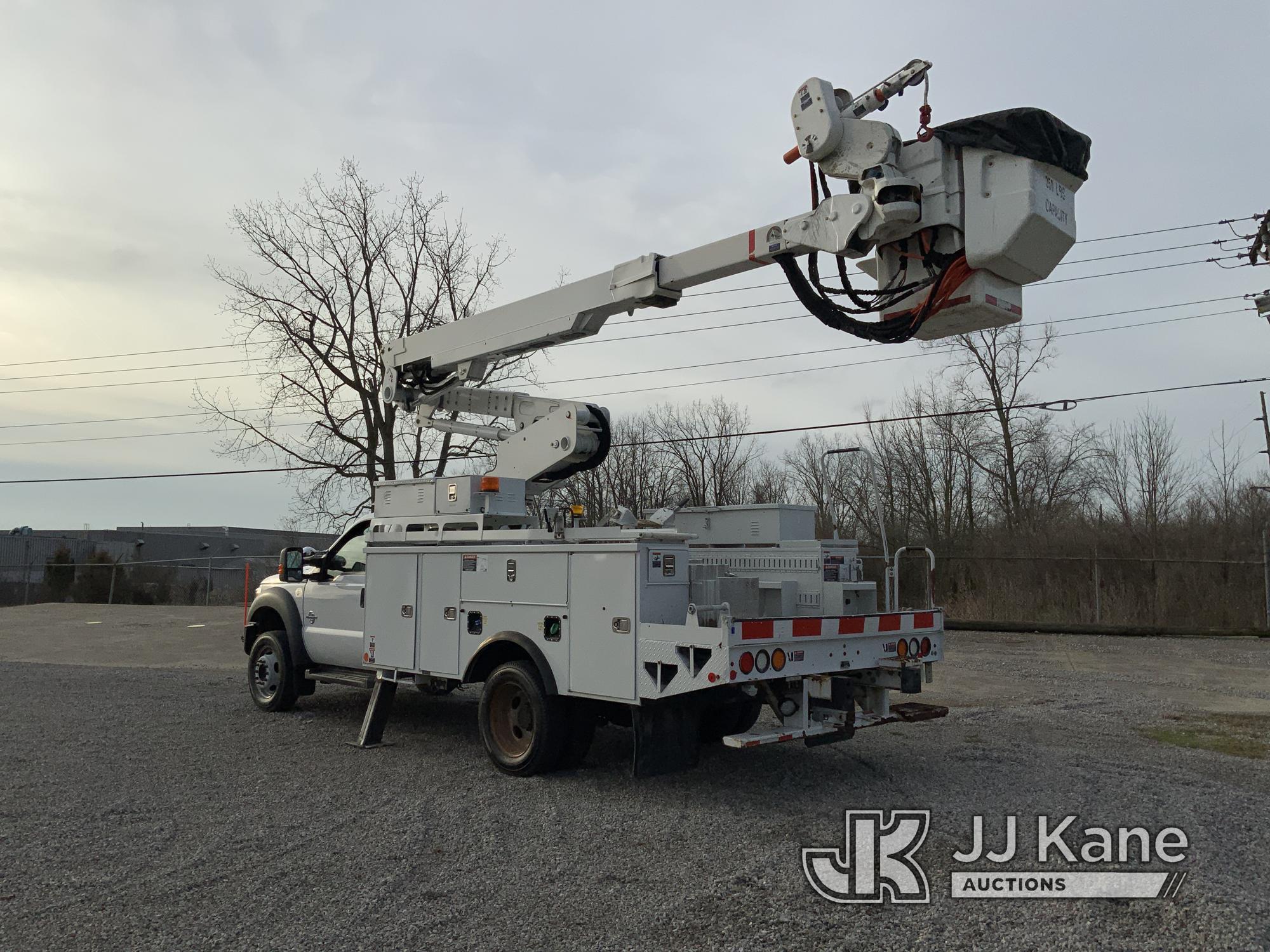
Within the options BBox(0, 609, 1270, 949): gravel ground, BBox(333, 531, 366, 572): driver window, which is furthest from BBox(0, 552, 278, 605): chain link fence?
BBox(0, 609, 1270, 949): gravel ground

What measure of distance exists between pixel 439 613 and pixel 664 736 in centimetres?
248

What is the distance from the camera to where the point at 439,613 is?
311 inches

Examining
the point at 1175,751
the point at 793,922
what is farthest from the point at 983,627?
the point at 793,922

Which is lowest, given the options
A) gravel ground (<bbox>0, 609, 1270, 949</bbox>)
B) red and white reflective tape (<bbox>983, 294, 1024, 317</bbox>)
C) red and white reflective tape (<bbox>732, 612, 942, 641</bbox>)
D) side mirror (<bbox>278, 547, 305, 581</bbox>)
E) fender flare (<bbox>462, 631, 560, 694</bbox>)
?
gravel ground (<bbox>0, 609, 1270, 949</bbox>)

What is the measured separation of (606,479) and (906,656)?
2825 cm

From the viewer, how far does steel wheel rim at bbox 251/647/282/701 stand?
10141 mm

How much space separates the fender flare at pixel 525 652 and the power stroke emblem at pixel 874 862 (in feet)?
7.18

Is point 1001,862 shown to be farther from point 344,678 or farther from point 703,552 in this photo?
point 344,678

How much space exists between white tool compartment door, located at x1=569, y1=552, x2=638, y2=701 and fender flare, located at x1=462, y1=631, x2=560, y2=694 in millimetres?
211

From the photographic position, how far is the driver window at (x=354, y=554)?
9.61 m

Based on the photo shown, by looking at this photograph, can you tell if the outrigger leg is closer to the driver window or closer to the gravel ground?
the gravel ground

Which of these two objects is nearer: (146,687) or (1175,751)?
(1175,751)

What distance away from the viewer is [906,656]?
7098mm

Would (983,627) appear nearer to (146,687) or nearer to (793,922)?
(146,687)
